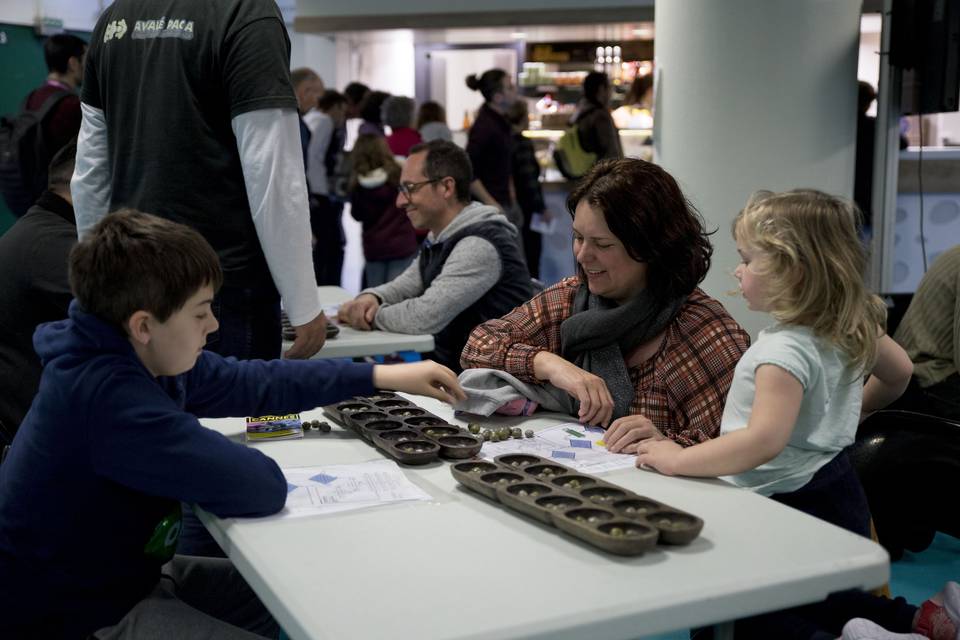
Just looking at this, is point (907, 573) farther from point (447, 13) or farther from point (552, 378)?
point (447, 13)

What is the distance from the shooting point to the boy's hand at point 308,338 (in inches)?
102

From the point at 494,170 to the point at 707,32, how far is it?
9.96 ft

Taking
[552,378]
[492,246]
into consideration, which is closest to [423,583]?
[552,378]

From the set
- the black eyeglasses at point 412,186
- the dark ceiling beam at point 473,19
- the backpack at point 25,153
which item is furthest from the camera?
the dark ceiling beam at point 473,19

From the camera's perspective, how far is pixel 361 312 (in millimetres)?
3439

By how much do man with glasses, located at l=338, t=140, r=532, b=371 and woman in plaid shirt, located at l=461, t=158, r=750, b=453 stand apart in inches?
40.4

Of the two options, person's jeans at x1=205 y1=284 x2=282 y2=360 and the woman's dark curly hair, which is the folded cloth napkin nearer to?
the woman's dark curly hair

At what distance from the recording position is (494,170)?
6973 mm


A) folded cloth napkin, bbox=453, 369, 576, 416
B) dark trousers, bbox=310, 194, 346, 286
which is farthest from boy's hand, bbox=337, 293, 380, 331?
dark trousers, bbox=310, 194, 346, 286

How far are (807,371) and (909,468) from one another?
4.54ft

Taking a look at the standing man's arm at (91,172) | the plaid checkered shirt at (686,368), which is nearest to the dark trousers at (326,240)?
the standing man's arm at (91,172)

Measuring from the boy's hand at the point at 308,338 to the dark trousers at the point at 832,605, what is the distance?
122cm

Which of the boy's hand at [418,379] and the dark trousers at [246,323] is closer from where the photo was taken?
the boy's hand at [418,379]

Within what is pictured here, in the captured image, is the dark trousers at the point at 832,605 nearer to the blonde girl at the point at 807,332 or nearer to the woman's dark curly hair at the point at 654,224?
the blonde girl at the point at 807,332
